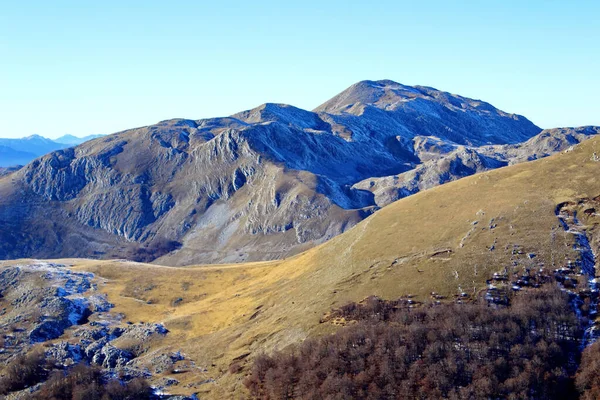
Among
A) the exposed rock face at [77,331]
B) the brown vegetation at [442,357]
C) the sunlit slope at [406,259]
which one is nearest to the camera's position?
the brown vegetation at [442,357]

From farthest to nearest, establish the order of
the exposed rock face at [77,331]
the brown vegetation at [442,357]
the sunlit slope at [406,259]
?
the exposed rock face at [77,331], the sunlit slope at [406,259], the brown vegetation at [442,357]

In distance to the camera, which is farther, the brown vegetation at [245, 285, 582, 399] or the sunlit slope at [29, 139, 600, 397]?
the sunlit slope at [29, 139, 600, 397]

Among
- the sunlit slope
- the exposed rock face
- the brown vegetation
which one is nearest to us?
the brown vegetation

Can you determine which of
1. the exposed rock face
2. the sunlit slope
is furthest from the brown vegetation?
the exposed rock face

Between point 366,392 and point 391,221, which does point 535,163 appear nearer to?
point 391,221

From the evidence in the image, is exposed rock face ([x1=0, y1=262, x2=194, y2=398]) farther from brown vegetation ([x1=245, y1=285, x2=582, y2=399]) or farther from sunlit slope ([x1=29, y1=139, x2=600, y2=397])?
brown vegetation ([x1=245, y1=285, x2=582, y2=399])

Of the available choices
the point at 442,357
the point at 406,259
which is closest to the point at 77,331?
the point at 406,259

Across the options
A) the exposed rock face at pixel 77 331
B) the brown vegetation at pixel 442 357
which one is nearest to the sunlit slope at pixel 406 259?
the exposed rock face at pixel 77 331

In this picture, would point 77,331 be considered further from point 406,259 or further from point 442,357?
point 442,357

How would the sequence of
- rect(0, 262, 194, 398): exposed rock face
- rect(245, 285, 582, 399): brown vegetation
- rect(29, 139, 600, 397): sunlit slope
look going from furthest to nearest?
rect(0, 262, 194, 398): exposed rock face → rect(29, 139, 600, 397): sunlit slope → rect(245, 285, 582, 399): brown vegetation

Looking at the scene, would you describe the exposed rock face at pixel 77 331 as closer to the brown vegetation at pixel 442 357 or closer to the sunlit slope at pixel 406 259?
the sunlit slope at pixel 406 259
